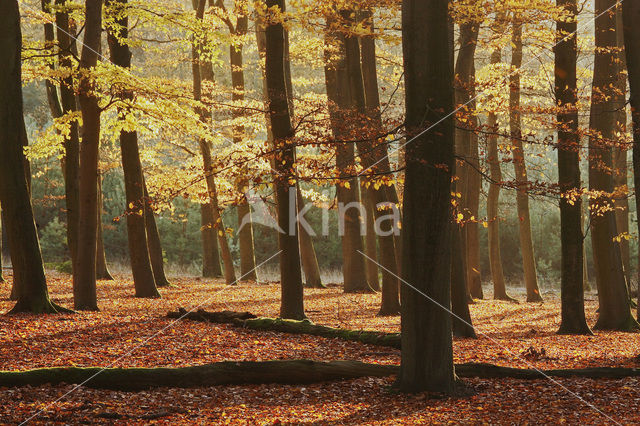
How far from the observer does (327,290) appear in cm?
1908

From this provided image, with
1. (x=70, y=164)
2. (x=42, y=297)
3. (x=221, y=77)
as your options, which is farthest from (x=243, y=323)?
(x=221, y=77)

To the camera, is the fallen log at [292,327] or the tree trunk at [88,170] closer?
the fallen log at [292,327]

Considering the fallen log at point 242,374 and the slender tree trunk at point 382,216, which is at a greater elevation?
the slender tree trunk at point 382,216

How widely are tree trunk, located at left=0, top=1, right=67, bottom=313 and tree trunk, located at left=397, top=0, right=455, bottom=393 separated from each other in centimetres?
649

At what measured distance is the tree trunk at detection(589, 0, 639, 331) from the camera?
40.5 feet

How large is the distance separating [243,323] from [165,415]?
4.75 meters

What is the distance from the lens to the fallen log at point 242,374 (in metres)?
6.55

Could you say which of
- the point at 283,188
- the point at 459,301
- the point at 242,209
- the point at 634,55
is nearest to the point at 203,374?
the point at 283,188

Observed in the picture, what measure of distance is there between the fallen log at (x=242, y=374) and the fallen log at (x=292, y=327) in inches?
70.9

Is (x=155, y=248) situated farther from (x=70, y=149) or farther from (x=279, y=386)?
(x=279, y=386)

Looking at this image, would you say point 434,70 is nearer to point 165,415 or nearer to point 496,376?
point 496,376

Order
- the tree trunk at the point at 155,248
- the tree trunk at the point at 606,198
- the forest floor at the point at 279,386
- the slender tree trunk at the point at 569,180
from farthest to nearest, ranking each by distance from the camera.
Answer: the tree trunk at the point at 155,248, the tree trunk at the point at 606,198, the slender tree trunk at the point at 569,180, the forest floor at the point at 279,386

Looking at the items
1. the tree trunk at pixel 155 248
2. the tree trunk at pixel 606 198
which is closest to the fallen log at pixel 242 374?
the tree trunk at pixel 606 198

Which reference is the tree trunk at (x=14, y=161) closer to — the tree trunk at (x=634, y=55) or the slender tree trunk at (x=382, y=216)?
the slender tree trunk at (x=382, y=216)
